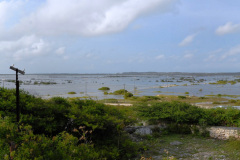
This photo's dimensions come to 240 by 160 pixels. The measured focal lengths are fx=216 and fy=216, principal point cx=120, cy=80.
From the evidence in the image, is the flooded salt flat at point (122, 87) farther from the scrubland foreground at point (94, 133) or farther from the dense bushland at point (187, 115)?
the dense bushland at point (187, 115)

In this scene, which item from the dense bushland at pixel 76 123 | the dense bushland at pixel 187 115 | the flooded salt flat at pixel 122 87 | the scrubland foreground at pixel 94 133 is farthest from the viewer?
the flooded salt flat at pixel 122 87

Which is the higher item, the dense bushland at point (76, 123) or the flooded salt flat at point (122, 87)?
the dense bushland at point (76, 123)

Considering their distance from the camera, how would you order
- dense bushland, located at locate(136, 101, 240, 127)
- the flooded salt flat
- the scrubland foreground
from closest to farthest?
the scrubland foreground < dense bushland, located at locate(136, 101, 240, 127) < the flooded salt flat

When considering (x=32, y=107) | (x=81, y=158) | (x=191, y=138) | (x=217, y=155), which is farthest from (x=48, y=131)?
(x=191, y=138)

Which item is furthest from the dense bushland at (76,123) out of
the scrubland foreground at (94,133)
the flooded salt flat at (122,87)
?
the flooded salt flat at (122,87)

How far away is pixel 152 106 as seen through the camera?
1216cm

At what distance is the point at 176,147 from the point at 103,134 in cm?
344

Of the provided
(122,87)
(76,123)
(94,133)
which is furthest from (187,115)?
(122,87)

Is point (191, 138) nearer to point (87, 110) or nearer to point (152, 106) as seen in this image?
point (152, 106)

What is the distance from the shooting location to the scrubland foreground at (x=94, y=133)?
194 inches

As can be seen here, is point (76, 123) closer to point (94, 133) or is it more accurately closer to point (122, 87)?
point (94, 133)

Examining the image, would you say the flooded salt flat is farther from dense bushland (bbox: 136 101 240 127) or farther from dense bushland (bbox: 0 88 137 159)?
dense bushland (bbox: 136 101 240 127)

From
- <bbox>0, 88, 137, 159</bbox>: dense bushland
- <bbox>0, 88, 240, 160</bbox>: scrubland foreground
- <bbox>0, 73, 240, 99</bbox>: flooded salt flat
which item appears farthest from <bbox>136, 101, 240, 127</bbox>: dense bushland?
<bbox>0, 73, 240, 99</bbox>: flooded salt flat

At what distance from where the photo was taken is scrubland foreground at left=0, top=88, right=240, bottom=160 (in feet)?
16.1
